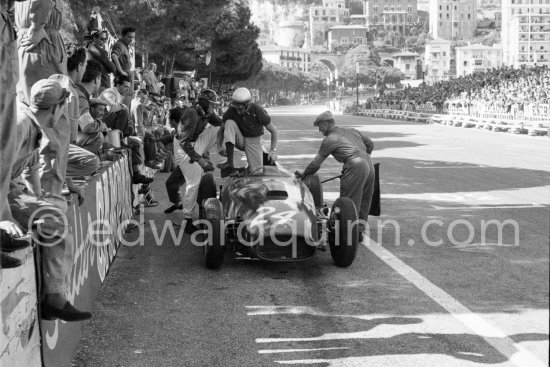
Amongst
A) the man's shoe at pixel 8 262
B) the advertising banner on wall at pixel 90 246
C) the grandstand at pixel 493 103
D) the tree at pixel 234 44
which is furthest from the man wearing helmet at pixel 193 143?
the tree at pixel 234 44

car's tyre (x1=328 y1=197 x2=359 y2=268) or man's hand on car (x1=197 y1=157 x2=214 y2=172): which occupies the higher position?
man's hand on car (x1=197 y1=157 x2=214 y2=172)

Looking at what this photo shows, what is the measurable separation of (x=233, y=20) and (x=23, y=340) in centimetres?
5325

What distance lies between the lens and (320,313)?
687cm

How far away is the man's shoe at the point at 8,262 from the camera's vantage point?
4358 millimetres

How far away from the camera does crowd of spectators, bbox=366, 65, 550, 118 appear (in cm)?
4722

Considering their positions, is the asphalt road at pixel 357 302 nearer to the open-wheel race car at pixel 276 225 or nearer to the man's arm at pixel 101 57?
the open-wheel race car at pixel 276 225

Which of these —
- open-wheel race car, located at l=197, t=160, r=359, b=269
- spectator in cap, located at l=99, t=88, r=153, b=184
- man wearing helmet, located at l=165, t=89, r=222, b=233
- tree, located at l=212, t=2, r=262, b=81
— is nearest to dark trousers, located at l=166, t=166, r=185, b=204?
man wearing helmet, located at l=165, t=89, r=222, b=233

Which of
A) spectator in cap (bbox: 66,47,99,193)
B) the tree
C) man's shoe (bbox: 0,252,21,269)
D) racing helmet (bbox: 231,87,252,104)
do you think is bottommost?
man's shoe (bbox: 0,252,21,269)

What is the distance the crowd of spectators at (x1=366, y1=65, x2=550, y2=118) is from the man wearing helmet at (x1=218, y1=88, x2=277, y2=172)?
1298 inches

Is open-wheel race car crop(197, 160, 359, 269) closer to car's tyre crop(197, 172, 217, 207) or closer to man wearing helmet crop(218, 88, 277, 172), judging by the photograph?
car's tyre crop(197, 172, 217, 207)

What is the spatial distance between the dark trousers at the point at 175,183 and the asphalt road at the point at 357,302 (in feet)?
1.62

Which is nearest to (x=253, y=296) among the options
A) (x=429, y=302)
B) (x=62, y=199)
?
(x=429, y=302)

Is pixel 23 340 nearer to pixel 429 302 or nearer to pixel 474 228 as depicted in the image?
pixel 429 302

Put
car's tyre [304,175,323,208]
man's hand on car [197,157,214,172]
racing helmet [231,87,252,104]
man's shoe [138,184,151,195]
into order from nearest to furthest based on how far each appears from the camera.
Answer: car's tyre [304,175,323,208]
man's hand on car [197,157,214,172]
racing helmet [231,87,252,104]
man's shoe [138,184,151,195]
